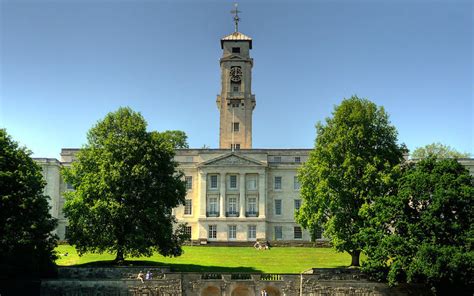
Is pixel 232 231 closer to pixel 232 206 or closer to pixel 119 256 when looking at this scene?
pixel 232 206

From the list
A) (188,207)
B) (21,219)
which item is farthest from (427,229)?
(188,207)

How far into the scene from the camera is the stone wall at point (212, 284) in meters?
38.5

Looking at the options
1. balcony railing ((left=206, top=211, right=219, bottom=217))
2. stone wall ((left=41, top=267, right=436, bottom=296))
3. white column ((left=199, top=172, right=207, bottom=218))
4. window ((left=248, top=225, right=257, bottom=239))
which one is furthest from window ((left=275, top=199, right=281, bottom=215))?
stone wall ((left=41, top=267, right=436, bottom=296))

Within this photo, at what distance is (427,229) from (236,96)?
43.1 metres

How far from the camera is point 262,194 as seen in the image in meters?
72.0

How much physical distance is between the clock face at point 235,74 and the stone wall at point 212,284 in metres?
40.6

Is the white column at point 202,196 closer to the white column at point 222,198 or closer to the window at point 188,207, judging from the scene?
the white column at point 222,198

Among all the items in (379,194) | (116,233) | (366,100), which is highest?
(366,100)

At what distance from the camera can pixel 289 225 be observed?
7319 centimetres

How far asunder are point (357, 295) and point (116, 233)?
18.4 m

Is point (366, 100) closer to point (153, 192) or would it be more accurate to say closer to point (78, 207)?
point (153, 192)

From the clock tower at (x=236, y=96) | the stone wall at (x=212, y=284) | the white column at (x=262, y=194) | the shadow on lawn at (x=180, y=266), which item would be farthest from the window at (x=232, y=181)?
the stone wall at (x=212, y=284)

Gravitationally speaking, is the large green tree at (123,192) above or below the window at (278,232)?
above

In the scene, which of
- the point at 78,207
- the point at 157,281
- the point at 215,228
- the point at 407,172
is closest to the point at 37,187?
the point at 78,207
